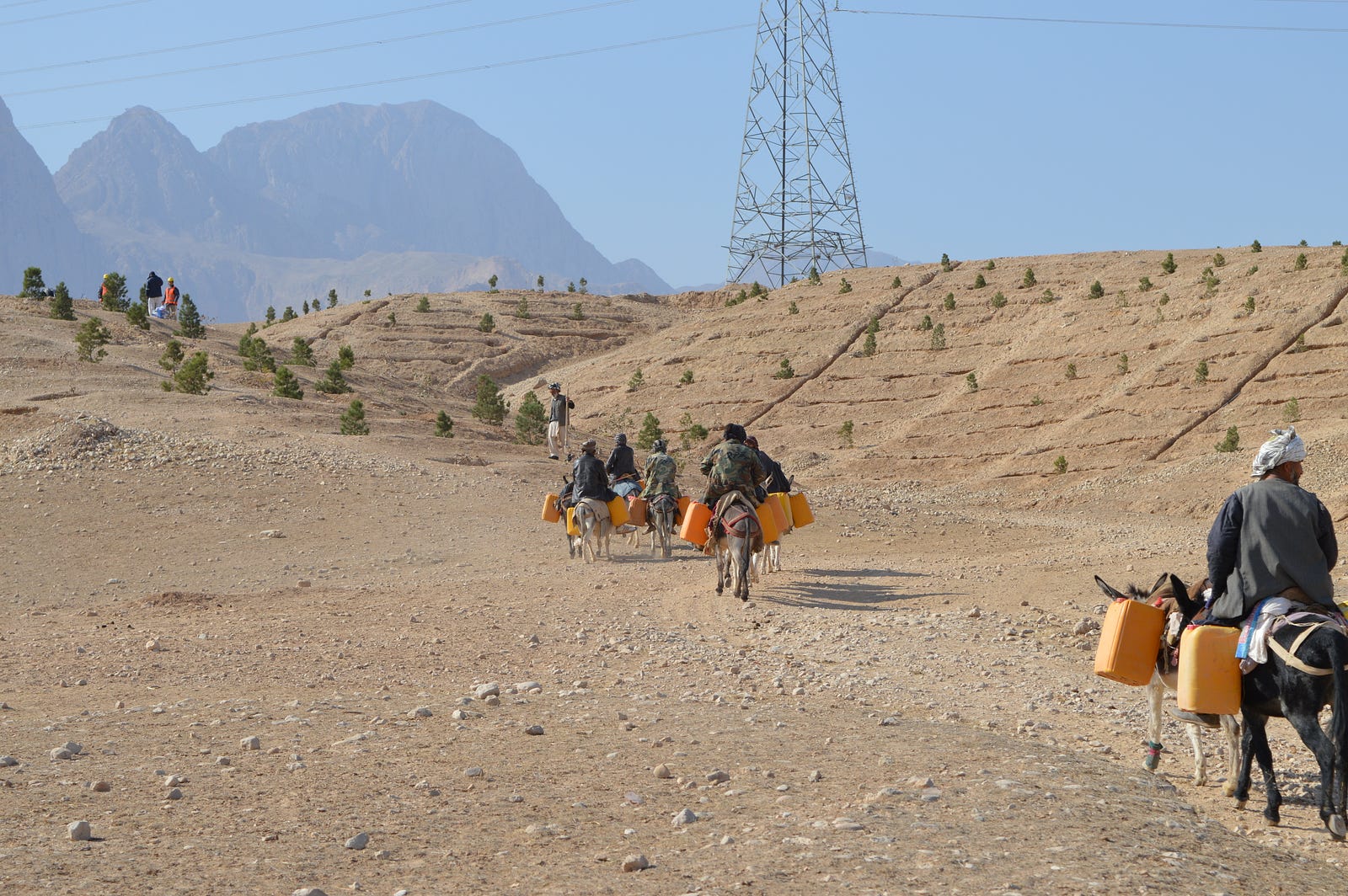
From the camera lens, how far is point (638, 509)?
1938cm

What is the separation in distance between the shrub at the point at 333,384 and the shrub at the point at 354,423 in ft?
20.1

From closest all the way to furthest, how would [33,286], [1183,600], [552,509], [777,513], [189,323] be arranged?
[1183,600], [777,513], [552,509], [189,323], [33,286]

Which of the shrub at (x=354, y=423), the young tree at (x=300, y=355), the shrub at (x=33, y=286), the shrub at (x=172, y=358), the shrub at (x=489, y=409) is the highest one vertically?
the shrub at (x=33, y=286)

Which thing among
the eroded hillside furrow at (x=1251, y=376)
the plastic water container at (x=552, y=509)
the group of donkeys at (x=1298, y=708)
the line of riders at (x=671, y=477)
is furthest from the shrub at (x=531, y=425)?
the group of donkeys at (x=1298, y=708)

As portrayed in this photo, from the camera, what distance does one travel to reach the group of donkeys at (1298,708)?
22.3 feet

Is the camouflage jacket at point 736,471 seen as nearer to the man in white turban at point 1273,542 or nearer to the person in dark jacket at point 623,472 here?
the person in dark jacket at point 623,472

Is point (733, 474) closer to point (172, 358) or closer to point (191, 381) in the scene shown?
point (191, 381)

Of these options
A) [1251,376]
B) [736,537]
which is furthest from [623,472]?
[1251,376]

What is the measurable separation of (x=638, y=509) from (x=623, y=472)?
122 centimetres

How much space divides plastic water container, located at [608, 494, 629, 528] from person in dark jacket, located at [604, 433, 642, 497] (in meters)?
1.24

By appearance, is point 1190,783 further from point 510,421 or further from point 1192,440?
point 510,421

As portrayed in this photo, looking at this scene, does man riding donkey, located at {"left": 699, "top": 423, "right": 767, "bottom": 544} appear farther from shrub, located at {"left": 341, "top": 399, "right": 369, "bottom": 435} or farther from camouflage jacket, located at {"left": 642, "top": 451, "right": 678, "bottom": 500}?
shrub, located at {"left": 341, "top": 399, "right": 369, "bottom": 435}

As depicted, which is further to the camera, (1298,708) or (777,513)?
(777,513)

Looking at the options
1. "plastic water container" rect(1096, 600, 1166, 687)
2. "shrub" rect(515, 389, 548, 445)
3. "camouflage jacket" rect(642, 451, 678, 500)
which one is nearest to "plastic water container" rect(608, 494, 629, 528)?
"camouflage jacket" rect(642, 451, 678, 500)
